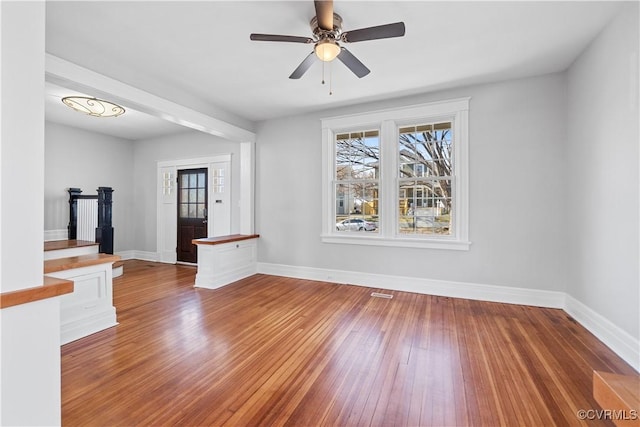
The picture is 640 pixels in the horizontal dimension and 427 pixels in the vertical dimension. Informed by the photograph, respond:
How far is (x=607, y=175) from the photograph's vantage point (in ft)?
8.62

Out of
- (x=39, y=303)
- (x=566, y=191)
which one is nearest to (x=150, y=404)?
(x=39, y=303)

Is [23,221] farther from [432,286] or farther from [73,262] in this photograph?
[432,286]

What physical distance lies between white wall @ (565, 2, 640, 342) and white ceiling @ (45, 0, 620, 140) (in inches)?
11.3

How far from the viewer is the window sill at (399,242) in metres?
→ 3.97

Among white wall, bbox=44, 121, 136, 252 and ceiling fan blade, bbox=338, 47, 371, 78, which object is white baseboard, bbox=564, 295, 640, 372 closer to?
ceiling fan blade, bbox=338, 47, 371, 78

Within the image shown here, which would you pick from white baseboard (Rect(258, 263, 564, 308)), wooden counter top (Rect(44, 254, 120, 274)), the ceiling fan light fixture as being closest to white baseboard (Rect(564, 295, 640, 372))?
white baseboard (Rect(258, 263, 564, 308))

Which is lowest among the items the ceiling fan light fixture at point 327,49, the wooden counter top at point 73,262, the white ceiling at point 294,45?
the wooden counter top at point 73,262

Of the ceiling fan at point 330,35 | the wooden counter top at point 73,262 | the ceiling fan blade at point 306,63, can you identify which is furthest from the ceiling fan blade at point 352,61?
the wooden counter top at point 73,262

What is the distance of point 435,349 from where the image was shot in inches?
99.9

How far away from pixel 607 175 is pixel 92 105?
6.22m

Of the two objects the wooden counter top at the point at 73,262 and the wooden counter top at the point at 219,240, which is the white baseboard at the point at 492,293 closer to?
the wooden counter top at the point at 219,240

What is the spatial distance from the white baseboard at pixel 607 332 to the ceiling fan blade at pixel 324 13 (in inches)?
135

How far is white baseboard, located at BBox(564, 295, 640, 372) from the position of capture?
2254 mm

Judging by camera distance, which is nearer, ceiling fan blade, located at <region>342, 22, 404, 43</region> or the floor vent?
ceiling fan blade, located at <region>342, 22, 404, 43</region>
